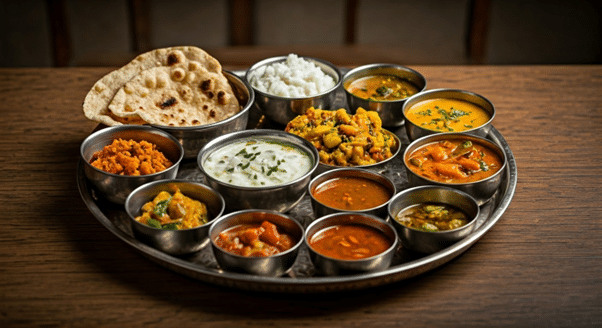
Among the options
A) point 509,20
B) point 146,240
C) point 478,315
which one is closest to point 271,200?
point 146,240

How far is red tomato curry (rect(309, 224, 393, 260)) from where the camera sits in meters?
2.50

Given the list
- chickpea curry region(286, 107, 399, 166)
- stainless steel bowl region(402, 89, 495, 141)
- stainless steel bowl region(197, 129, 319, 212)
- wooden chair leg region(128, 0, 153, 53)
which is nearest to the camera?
stainless steel bowl region(197, 129, 319, 212)

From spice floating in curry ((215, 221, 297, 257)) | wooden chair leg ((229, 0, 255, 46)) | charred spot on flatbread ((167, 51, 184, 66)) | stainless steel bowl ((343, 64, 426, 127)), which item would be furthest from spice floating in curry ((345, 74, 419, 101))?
wooden chair leg ((229, 0, 255, 46))

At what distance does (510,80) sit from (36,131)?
3160 mm

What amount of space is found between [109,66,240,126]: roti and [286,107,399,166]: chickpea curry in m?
0.46

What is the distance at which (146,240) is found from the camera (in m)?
2.59

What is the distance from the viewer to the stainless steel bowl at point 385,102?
3604mm

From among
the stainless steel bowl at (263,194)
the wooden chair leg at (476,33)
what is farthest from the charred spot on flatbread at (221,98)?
the wooden chair leg at (476,33)

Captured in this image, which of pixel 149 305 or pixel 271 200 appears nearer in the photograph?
pixel 149 305

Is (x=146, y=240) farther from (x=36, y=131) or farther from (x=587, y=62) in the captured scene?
(x=587, y=62)

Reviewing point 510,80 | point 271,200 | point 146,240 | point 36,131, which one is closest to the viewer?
point 146,240

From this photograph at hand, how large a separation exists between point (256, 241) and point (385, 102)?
143 cm

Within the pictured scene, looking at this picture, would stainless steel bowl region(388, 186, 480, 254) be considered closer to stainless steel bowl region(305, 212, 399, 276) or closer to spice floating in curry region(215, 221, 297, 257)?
stainless steel bowl region(305, 212, 399, 276)

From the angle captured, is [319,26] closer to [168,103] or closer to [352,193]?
[168,103]
